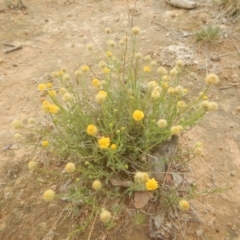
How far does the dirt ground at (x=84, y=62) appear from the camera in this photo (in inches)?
77.0

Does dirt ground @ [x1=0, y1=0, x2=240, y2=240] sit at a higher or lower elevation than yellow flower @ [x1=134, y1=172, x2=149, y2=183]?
lower

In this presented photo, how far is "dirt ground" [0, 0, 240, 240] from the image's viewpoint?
1956 mm

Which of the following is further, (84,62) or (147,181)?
(84,62)

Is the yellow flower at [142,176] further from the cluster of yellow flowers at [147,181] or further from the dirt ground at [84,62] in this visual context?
the dirt ground at [84,62]

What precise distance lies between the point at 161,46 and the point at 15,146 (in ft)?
7.32

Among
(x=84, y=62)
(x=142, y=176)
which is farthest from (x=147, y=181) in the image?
(x=84, y=62)

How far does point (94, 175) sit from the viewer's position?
1.96 meters

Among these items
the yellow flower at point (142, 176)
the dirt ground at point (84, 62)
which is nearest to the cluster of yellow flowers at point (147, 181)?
the yellow flower at point (142, 176)

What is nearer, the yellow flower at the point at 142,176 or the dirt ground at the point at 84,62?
the yellow flower at the point at 142,176

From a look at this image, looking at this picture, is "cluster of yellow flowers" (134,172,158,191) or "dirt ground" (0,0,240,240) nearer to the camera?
"cluster of yellow flowers" (134,172,158,191)

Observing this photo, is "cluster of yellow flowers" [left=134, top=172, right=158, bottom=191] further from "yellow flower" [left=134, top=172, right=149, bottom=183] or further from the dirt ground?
the dirt ground

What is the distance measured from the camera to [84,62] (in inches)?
144

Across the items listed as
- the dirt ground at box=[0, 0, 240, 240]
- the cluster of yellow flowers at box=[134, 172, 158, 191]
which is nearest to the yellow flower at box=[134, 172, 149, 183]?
the cluster of yellow flowers at box=[134, 172, 158, 191]

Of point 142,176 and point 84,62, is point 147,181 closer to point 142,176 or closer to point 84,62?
point 142,176
